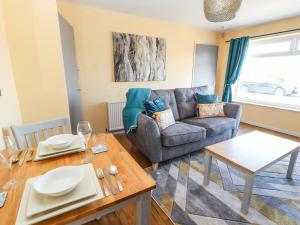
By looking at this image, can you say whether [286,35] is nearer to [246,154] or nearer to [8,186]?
[246,154]

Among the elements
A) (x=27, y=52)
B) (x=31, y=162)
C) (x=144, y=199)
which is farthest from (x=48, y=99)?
(x=144, y=199)

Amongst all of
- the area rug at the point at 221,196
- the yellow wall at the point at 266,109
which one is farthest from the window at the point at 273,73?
the area rug at the point at 221,196

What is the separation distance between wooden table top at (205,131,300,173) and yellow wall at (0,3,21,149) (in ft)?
6.19

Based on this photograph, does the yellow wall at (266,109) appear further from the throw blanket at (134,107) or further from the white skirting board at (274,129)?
the throw blanket at (134,107)

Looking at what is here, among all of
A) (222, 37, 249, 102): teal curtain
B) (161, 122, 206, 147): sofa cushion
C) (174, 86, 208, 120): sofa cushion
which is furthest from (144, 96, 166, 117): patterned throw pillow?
(222, 37, 249, 102): teal curtain

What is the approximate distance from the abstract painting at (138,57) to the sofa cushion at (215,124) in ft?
4.44

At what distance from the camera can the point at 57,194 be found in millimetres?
597

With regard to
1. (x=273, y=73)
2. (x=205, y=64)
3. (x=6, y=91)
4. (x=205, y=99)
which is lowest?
(x=205, y=99)

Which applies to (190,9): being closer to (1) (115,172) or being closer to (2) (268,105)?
(2) (268,105)

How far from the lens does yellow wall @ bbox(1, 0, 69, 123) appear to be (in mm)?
1548

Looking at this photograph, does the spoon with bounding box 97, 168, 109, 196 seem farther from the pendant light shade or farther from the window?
the window

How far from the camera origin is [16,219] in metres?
0.54

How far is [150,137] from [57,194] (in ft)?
4.54

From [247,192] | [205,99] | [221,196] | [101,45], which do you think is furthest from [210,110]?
[101,45]
